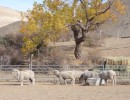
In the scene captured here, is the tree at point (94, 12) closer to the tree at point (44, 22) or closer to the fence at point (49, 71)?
the tree at point (44, 22)

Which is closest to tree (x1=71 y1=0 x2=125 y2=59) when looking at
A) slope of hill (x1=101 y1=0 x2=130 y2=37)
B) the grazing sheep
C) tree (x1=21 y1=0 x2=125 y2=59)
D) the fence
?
tree (x1=21 y1=0 x2=125 y2=59)

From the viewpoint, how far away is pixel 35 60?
1350 inches

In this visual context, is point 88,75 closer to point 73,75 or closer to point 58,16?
point 73,75

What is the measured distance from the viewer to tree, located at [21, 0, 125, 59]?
32125 millimetres

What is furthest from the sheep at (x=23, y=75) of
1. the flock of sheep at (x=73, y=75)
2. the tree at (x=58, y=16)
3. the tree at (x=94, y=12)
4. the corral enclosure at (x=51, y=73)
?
the tree at (x=94, y=12)

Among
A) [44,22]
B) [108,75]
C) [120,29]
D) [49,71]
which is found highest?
[120,29]

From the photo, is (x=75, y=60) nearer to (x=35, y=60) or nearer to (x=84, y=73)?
(x=35, y=60)

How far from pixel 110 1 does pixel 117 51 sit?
17.9ft

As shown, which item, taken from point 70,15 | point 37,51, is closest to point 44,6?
point 70,15

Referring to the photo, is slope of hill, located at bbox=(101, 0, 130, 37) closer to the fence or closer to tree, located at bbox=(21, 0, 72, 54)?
tree, located at bbox=(21, 0, 72, 54)

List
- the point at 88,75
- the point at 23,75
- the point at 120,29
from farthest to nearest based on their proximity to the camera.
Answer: the point at 120,29 → the point at 88,75 → the point at 23,75

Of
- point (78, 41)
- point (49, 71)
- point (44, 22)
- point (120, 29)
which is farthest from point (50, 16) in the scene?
point (120, 29)

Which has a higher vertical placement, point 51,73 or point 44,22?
point 44,22

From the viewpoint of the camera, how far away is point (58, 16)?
31984 millimetres
